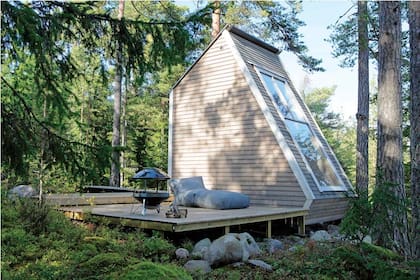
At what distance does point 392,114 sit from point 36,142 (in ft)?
17.3

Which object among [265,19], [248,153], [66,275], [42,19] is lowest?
[66,275]

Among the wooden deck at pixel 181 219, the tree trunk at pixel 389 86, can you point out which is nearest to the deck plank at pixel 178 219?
the wooden deck at pixel 181 219

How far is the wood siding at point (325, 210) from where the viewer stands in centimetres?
820

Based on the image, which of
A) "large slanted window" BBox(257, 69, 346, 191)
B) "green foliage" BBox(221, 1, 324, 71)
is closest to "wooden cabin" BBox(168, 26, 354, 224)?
"large slanted window" BBox(257, 69, 346, 191)

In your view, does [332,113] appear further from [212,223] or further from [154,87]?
[212,223]

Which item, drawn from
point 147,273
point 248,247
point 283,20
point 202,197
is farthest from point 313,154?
point 147,273

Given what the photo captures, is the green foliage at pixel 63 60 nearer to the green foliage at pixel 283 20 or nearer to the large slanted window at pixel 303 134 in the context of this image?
the large slanted window at pixel 303 134

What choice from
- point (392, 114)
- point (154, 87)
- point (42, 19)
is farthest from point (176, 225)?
point (154, 87)

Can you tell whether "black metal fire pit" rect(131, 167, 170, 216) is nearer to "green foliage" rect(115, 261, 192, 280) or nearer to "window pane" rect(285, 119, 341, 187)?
"green foliage" rect(115, 261, 192, 280)

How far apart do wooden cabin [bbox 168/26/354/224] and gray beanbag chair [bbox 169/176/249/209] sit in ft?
3.02

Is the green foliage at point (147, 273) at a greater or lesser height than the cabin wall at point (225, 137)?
lesser

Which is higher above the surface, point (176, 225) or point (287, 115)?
point (287, 115)

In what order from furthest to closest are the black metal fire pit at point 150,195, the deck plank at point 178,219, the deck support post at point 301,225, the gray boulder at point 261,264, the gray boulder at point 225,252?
the deck support post at point 301,225
the black metal fire pit at point 150,195
the deck plank at point 178,219
the gray boulder at point 225,252
the gray boulder at point 261,264

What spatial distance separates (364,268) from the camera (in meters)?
3.99
